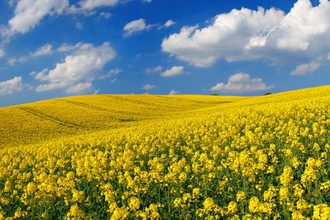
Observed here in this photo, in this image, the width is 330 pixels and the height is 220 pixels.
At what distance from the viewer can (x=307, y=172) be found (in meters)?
9.24

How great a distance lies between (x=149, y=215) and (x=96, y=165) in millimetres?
6291

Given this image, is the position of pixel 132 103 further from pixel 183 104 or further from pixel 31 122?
pixel 31 122

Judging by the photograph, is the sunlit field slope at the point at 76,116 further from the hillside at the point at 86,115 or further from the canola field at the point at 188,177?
the canola field at the point at 188,177

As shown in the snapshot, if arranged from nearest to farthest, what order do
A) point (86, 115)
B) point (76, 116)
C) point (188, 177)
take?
point (188, 177) < point (76, 116) < point (86, 115)

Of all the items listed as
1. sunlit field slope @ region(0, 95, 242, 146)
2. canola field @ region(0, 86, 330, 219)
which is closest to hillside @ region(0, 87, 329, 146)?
sunlit field slope @ region(0, 95, 242, 146)

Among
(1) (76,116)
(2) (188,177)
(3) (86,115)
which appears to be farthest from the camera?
(3) (86,115)

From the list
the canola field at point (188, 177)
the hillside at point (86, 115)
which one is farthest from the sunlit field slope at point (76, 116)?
the canola field at point (188, 177)

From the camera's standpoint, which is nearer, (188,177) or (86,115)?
(188,177)

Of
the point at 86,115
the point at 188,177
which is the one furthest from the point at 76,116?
the point at 188,177

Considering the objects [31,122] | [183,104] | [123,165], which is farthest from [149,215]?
[183,104]

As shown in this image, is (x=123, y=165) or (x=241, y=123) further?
(x=241, y=123)

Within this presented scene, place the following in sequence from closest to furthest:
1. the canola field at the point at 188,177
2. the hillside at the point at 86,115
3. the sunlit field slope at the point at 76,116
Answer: the canola field at the point at 188,177, the sunlit field slope at the point at 76,116, the hillside at the point at 86,115

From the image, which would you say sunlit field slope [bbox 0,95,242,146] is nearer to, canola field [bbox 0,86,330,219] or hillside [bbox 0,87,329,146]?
hillside [bbox 0,87,329,146]

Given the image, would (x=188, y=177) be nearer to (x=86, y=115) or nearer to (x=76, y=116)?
(x=76, y=116)
